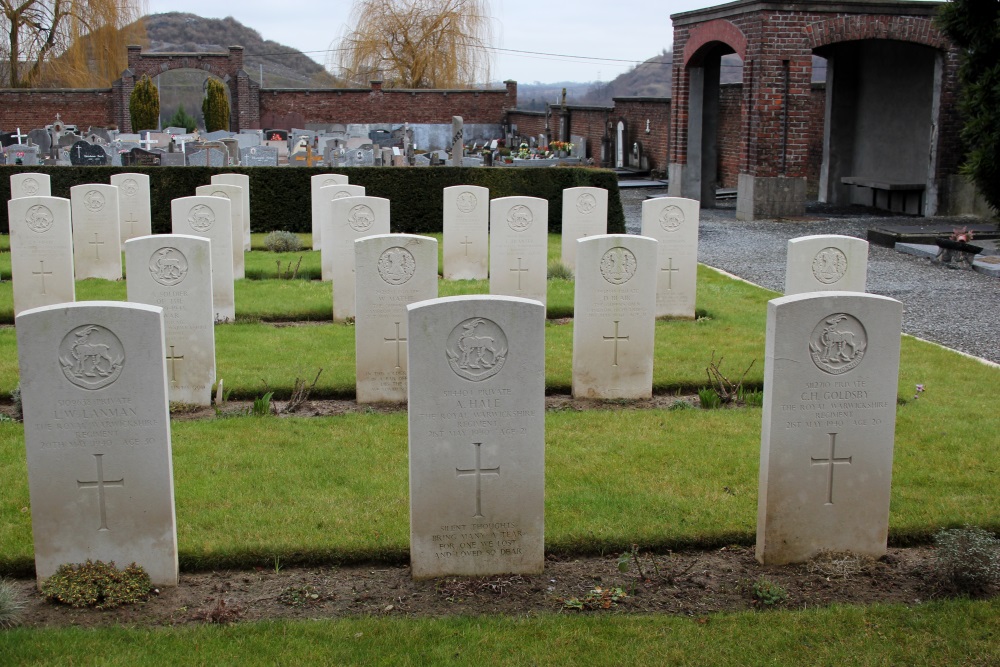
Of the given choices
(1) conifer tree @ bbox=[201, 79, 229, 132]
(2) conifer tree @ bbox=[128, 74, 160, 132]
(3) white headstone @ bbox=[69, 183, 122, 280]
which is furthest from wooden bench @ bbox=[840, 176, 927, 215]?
(2) conifer tree @ bbox=[128, 74, 160, 132]

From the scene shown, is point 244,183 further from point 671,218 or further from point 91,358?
point 91,358

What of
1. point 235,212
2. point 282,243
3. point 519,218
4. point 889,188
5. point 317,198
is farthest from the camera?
point 889,188

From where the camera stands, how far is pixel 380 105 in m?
40.2

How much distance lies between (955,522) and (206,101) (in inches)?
1391

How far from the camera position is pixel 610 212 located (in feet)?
57.4

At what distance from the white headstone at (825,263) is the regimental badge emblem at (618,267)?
138 cm

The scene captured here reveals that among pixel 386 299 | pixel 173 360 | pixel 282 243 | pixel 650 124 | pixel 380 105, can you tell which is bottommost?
pixel 173 360

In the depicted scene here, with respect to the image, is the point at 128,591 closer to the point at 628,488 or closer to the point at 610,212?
the point at 628,488

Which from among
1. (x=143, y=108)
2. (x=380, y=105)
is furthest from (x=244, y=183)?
(x=380, y=105)

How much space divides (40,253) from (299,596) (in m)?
7.19

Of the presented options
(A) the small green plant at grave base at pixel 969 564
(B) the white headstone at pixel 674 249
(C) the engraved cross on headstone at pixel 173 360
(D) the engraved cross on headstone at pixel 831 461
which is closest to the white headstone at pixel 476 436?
(D) the engraved cross on headstone at pixel 831 461

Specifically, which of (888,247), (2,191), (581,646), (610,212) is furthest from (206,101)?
(581,646)

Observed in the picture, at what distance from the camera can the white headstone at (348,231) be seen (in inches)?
429

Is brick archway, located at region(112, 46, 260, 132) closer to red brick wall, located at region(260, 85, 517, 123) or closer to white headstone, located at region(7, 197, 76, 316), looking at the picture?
red brick wall, located at region(260, 85, 517, 123)
